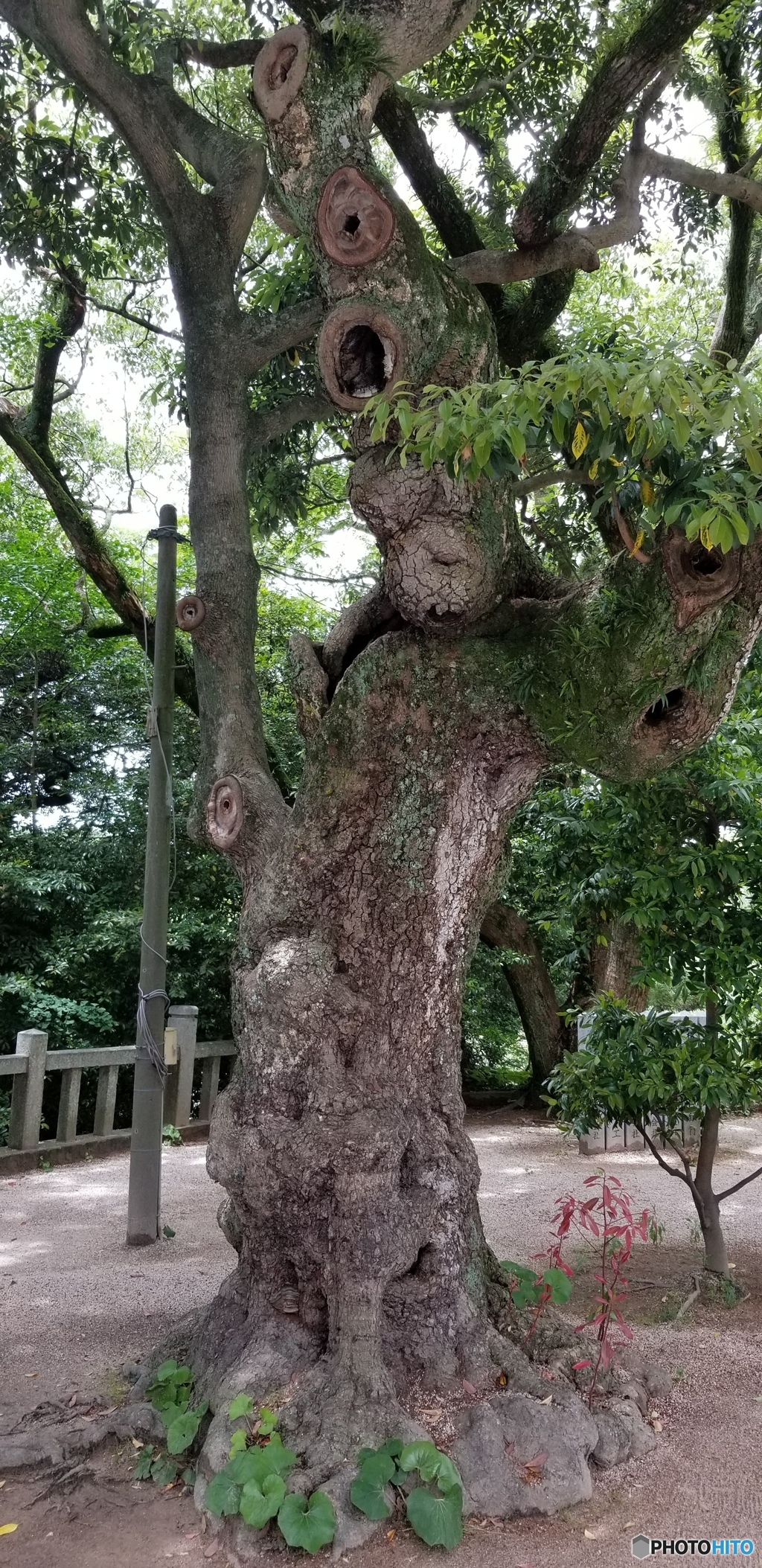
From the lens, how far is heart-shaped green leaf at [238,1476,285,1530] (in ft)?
10.0

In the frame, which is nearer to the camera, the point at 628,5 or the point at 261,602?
the point at 628,5

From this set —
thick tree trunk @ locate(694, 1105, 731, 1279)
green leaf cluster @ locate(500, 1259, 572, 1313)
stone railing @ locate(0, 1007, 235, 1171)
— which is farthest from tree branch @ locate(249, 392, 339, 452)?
thick tree trunk @ locate(694, 1105, 731, 1279)

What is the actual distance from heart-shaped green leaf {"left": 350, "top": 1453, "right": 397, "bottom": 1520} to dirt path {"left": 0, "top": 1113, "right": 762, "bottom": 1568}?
0.35 ft

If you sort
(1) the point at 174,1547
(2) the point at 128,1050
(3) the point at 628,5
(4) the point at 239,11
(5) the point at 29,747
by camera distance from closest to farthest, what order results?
Answer: (1) the point at 174,1547 < (3) the point at 628,5 < (4) the point at 239,11 < (2) the point at 128,1050 < (5) the point at 29,747

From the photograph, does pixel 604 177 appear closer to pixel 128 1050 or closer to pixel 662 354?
pixel 662 354

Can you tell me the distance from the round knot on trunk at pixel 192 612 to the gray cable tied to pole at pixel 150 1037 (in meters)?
2.74

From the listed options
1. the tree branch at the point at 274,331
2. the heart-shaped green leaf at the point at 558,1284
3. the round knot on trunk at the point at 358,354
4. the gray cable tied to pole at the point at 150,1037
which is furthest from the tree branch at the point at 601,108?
the heart-shaped green leaf at the point at 558,1284

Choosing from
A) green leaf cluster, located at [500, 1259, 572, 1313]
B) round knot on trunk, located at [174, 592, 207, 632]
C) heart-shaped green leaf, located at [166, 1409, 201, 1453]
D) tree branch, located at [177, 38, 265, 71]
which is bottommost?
heart-shaped green leaf, located at [166, 1409, 201, 1453]

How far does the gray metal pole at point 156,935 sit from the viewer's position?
6375 millimetres

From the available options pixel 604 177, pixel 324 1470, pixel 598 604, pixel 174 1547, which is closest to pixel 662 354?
pixel 598 604

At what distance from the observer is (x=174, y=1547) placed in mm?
3176

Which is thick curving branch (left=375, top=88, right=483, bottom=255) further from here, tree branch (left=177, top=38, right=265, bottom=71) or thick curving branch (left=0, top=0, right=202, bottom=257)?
thick curving branch (left=0, top=0, right=202, bottom=257)

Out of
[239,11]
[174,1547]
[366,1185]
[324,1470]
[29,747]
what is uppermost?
[239,11]

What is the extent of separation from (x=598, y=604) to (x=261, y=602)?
9404 millimetres
